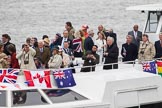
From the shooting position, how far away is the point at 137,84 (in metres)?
11.8

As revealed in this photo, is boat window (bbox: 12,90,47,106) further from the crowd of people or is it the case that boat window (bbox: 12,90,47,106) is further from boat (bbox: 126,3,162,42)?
boat (bbox: 126,3,162,42)

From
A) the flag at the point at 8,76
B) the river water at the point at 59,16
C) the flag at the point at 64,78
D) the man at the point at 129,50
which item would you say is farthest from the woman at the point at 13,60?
the river water at the point at 59,16

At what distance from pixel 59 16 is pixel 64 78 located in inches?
1943

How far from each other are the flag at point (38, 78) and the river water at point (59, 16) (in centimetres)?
3138

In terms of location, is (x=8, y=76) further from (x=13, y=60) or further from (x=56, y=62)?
(x=56, y=62)

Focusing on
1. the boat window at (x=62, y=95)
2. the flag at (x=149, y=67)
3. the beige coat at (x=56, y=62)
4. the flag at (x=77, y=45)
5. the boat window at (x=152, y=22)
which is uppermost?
the boat window at (x=152, y=22)

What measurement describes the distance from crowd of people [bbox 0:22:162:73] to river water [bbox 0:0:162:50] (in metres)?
28.1

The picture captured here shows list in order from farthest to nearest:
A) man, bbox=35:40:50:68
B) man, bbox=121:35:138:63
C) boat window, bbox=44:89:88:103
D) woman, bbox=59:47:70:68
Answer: man, bbox=121:35:138:63 → man, bbox=35:40:50:68 → woman, bbox=59:47:70:68 → boat window, bbox=44:89:88:103

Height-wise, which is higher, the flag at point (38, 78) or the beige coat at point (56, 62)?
the beige coat at point (56, 62)

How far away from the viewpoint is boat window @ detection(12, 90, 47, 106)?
10617 mm

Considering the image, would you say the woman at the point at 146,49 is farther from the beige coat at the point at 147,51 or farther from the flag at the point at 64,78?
the flag at the point at 64,78

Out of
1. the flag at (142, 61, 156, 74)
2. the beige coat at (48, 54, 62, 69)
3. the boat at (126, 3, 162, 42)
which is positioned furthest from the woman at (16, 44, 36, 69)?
the boat at (126, 3, 162, 42)

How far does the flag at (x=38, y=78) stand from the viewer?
11.0 m

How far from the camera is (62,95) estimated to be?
11039 mm
